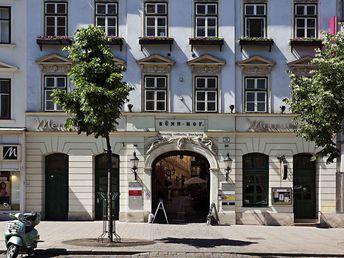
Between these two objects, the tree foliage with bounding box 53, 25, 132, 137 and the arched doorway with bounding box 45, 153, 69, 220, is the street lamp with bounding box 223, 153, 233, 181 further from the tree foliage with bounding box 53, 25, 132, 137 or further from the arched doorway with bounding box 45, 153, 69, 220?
the tree foliage with bounding box 53, 25, 132, 137

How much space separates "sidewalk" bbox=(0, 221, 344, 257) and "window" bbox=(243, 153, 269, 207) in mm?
1795

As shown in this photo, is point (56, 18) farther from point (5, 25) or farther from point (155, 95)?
point (155, 95)

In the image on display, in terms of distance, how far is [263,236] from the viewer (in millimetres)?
23422

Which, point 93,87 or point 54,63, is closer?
point 93,87

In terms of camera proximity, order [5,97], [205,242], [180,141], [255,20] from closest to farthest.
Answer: [205,242] < [180,141] < [5,97] < [255,20]

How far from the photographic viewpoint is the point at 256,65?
2870 cm

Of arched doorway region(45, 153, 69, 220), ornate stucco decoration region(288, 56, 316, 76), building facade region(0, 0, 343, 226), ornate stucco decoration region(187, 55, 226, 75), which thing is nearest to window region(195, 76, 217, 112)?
building facade region(0, 0, 343, 226)

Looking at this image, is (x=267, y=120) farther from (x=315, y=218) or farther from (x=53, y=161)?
(x=53, y=161)

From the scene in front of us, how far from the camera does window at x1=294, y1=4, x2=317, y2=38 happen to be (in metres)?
29.0

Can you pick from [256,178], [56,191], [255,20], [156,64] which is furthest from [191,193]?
[255,20]

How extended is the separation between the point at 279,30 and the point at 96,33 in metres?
11.3

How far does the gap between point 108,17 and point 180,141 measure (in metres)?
6.40

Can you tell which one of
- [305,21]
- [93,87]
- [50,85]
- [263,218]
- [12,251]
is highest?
[305,21]

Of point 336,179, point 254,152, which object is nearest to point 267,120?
point 254,152
